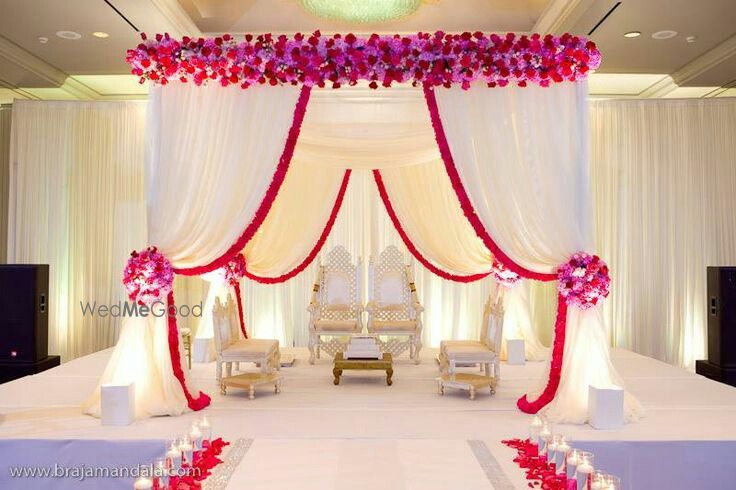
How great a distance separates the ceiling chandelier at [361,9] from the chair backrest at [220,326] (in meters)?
2.71

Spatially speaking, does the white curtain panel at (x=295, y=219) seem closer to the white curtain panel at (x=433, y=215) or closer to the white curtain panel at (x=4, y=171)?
the white curtain panel at (x=433, y=215)

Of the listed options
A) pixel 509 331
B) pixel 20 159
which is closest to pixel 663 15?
pixel 509 331

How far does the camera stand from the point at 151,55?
4.73 metres

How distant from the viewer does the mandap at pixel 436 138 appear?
4.66m

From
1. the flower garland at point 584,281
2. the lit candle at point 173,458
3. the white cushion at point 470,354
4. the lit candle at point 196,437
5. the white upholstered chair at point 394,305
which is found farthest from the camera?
the white upholstered chair at point 394,305

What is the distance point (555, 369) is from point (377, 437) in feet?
5.01

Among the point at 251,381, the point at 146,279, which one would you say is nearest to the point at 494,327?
the point at 251,381

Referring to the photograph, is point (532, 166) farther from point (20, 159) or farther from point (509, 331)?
point (20, 159)

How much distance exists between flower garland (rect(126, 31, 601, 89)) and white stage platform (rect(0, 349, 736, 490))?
2.45 meters

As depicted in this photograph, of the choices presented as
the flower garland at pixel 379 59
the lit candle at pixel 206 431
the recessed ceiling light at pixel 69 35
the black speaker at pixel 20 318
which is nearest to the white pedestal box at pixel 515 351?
the flower garland at pixel 379 59

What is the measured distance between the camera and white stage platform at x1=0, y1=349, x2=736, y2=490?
3.57 meters

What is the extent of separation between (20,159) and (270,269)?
13.1 feet

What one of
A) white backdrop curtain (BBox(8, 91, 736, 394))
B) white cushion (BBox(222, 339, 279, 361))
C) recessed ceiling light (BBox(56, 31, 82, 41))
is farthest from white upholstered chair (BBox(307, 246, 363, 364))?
recessed ceiling light (BBox(56, 31, 82, 41))

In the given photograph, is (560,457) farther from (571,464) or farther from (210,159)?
(210,159)
